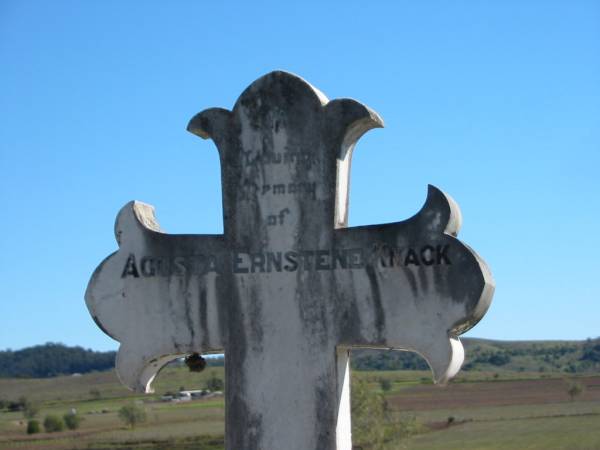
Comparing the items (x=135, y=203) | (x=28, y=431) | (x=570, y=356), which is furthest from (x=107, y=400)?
(x=135, y=203)

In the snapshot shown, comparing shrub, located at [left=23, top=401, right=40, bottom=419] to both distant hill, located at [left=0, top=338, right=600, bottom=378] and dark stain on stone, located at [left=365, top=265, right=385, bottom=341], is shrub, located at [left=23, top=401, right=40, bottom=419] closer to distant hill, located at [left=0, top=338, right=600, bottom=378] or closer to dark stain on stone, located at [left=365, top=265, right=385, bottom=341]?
distant hill, located at [left=0, top=338, right=600, bottom=378]

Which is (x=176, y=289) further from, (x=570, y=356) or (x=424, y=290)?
(x=570, y=356)

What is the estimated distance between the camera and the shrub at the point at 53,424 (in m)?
74.7

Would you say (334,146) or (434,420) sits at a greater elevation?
(334,146)

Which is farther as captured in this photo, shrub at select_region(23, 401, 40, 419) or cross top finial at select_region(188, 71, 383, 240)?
shrub at select_region(23, 401, 40, 419)

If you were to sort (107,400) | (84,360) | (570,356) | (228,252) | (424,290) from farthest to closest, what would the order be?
(84,360), (570,356), (107,400), (228,252), (424,290)

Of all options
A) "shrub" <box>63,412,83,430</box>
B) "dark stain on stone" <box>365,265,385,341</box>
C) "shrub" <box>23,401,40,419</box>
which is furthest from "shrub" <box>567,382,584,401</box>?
"dark stain on stone" <box>365,265,385,341</box>

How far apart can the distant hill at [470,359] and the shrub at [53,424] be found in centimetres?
2322

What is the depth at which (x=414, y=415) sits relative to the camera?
67250 millimetres

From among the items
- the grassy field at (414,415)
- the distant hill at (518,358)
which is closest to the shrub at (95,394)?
the grassy field at (414,415)

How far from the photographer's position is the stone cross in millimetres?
6270

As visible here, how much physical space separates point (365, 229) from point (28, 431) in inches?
2836

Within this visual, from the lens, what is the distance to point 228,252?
672 centimetres

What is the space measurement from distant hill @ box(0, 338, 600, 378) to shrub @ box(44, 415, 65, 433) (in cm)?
2322
